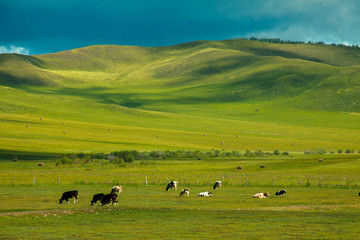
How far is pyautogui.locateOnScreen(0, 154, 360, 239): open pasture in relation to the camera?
67.6ft

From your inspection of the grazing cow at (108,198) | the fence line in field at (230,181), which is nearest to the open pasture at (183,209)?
the fence line in field at (230,181)

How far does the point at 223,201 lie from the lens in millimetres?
33375

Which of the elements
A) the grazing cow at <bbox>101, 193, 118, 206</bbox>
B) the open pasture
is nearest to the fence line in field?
the open pasture

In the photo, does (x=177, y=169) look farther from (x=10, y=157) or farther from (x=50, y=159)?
(x=10, y=157)

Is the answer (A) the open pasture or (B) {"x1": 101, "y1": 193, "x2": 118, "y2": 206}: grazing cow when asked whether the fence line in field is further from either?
(B) {"x1": 101, "y1": 193, "x2": 118, "y2": 206}: grazing cow

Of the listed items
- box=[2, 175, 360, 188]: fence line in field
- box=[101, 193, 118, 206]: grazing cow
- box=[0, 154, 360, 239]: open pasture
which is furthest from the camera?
box=[2, 175, 360, 188]: fence line in field

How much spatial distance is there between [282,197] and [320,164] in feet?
109

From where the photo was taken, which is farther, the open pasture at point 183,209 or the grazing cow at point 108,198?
the grazing cow at point 108,198

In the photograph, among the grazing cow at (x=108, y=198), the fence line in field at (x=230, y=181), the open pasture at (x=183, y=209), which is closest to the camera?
the open pasture at (x=183, y=209)

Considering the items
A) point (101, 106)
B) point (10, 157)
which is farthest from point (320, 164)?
point (101, 106)

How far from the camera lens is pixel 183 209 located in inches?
1128

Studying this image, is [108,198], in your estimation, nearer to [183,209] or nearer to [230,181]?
[183,209]

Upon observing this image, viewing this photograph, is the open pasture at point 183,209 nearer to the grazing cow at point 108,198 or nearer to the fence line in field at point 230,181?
the fence line in field at point 230,181

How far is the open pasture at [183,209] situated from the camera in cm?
2059
